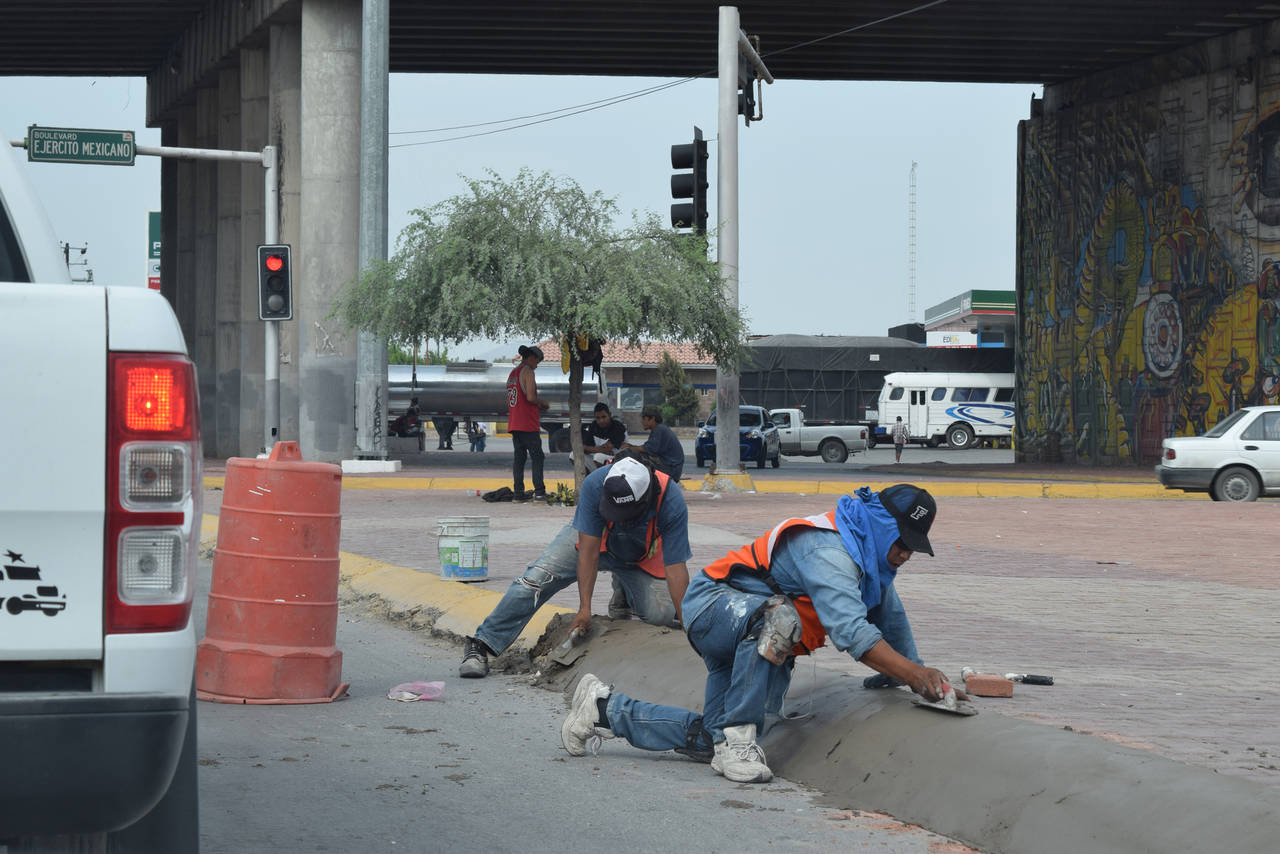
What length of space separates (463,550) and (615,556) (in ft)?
9.98

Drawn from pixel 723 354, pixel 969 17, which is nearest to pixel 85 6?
pixel 969 17

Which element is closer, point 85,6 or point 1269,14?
point 1269,14

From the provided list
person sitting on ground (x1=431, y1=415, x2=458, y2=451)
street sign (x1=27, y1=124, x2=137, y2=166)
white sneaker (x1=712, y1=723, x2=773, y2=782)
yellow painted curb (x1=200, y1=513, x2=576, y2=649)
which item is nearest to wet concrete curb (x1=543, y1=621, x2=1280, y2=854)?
white sneaker (x1=712, y1=723, x2=773, y2=782)

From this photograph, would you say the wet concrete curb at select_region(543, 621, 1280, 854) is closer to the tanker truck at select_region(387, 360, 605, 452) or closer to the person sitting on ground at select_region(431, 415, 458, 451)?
the tanker truck at select_region(387, 360, 605, 452)

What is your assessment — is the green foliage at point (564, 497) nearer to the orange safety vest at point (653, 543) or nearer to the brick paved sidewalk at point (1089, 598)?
the brick paved sidewalk at point (1089, 598)

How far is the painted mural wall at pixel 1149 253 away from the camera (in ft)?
107

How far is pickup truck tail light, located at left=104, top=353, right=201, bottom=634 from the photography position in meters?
2.94

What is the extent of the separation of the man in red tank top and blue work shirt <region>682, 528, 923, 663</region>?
11.8m

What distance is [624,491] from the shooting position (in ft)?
22.7

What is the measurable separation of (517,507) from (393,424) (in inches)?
1101

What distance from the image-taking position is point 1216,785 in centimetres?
443

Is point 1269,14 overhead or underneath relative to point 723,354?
overhead

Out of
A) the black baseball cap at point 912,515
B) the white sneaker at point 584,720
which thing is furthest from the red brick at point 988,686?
the white sneaker at point 584,720

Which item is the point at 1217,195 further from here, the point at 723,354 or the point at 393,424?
the point at 393,424
